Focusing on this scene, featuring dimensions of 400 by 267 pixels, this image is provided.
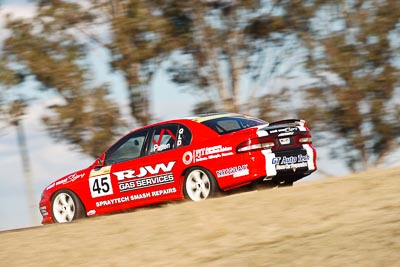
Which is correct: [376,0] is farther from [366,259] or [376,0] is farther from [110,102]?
[366,259]

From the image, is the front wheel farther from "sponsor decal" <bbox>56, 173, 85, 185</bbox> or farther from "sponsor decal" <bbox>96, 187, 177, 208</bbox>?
"sponsor decal" <bbox>56, 173, 85, 185</bbox>

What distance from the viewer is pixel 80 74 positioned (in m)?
29.6

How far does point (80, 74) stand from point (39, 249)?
64.1 ft

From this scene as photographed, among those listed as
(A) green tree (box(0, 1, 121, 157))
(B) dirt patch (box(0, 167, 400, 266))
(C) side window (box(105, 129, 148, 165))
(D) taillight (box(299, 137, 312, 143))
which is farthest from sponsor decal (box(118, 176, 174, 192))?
(A) green tree (box(0, 1, 121, 157))

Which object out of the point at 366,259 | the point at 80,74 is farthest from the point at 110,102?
the point at 366,259

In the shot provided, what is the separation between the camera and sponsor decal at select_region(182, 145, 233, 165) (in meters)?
12.5

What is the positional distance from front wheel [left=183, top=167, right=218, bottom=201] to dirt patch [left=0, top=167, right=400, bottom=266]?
1.03 m

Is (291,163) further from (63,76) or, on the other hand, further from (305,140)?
(63,76)

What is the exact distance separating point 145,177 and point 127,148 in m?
0.66

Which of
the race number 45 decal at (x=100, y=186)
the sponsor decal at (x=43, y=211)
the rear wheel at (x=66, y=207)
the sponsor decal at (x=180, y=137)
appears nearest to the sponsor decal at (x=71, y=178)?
the rear wheel at (x=66, y=207)

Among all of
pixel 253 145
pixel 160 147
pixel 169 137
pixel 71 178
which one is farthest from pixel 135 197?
pixel 253 145

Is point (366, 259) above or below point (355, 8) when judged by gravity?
below

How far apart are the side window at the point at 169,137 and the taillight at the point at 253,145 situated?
0.93 m

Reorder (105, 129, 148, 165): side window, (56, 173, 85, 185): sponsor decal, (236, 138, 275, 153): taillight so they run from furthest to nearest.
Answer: (56, 173, 85, 185): sponsor decal, (105, 129, 148, 165): side window, (236, 138, 275, 153): taillight
